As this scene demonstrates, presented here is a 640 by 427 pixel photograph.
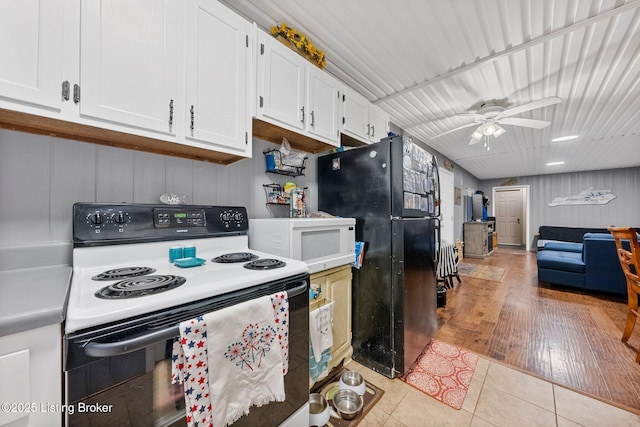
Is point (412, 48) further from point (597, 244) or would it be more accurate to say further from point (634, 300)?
point (597, 244)

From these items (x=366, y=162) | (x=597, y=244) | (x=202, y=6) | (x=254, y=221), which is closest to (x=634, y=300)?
(x=597, y=244)

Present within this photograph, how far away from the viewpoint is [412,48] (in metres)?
1.93

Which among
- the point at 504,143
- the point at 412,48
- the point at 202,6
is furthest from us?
the point at 504,143

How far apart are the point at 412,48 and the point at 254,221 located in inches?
74.4

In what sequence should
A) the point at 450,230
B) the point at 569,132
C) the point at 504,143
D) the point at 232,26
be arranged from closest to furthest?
the point at 232,26, the point at 569,132, the point at 504,143, the point at 450,230

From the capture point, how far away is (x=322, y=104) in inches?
71.2

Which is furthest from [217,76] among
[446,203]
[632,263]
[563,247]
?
[563,247]

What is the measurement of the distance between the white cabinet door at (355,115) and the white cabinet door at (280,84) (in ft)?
1.62

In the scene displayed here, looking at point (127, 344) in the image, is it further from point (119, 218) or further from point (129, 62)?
point (129, 62)

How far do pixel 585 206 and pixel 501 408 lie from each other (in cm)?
881

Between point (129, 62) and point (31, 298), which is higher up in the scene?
point (129, 62)

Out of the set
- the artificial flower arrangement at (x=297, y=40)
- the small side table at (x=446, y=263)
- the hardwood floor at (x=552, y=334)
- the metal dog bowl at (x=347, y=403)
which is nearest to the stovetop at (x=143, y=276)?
the metal dog bowl at (x=347, y=403)

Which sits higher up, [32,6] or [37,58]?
[32,6]

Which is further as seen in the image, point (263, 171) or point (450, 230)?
point (450, 230)
